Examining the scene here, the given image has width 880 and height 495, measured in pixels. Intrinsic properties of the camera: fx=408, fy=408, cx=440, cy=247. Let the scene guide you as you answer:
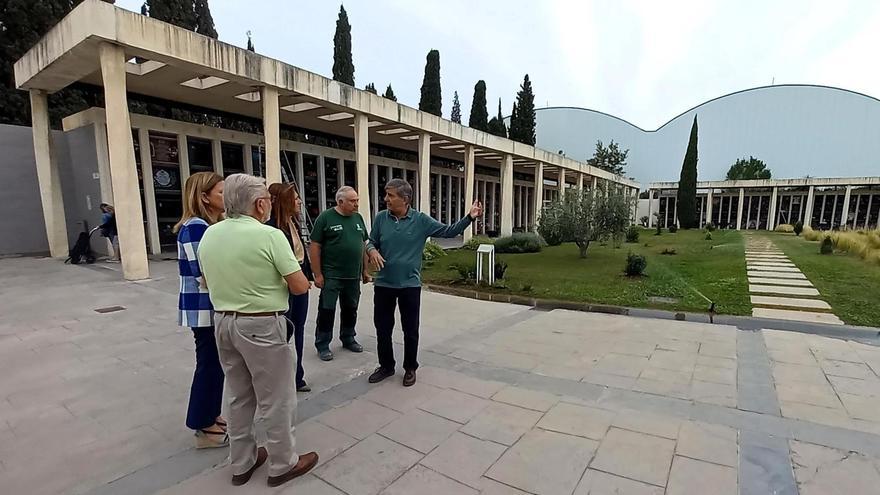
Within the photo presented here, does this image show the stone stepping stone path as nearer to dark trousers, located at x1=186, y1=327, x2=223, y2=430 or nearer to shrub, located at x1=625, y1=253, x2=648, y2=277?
shrub, located at x1=625, y1=253, x2=648, y2=277

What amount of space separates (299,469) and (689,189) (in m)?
37.0

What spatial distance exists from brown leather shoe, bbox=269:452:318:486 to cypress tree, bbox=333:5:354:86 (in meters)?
25.3

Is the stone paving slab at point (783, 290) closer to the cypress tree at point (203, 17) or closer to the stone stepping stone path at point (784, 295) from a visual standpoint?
the stone stepping stone path at point (784, 295)

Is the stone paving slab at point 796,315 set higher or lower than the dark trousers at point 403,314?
lower

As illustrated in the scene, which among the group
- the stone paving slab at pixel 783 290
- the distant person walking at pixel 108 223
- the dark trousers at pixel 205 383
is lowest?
the stone paving slab at pixel 783 290

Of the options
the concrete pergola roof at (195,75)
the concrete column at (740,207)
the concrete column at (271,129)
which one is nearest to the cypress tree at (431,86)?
the concrete pergola roof at (195,75)

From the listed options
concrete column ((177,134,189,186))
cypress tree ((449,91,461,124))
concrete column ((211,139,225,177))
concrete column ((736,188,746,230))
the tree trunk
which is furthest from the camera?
cypress tree ((449,91,461,124))

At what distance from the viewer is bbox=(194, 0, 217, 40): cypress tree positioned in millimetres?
22875

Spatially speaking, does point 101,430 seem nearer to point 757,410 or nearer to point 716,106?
point 757,410

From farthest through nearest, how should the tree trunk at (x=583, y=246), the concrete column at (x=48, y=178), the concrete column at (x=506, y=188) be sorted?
the concrete column at (x=506, y=188) < the tree trunk at (x=583, y=246) < the concrete column at (x=48, y=178)

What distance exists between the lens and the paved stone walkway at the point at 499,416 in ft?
7.10

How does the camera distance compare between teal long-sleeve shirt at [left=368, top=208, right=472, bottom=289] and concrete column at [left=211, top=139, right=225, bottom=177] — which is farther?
concrete column at [left=211, top=139, right=225, bottom=177]

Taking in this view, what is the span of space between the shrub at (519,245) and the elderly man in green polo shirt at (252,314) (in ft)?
43.7

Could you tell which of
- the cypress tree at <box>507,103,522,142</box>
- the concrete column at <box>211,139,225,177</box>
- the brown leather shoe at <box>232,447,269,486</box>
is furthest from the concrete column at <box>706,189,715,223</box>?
the brown leather shoe at <box>232,447,269,486</box>
